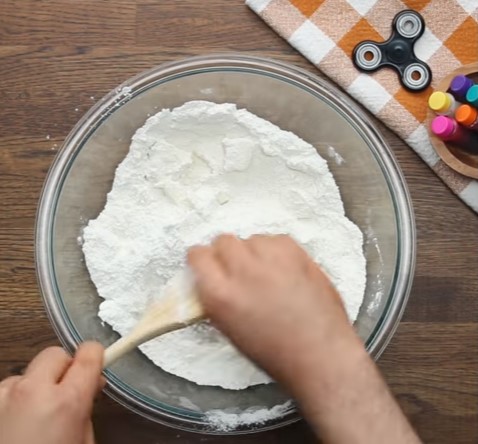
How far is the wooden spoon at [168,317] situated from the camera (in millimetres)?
726

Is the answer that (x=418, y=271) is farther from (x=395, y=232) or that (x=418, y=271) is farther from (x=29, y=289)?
(x=29, y=289)

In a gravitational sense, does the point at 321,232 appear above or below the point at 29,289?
above

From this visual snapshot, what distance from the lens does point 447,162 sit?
0.92 metres

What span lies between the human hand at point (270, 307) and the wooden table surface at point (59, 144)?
23 centimetres

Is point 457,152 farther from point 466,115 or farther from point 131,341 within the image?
point 131,341

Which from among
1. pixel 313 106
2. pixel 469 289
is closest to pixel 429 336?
pixel 469 289

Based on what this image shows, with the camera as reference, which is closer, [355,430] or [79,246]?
[355,430]

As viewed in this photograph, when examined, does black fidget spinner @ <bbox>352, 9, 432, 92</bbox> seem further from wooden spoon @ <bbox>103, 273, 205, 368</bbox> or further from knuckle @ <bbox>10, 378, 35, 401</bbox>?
knuckle @ <bbox>10, 378, 35, 401</bbox>

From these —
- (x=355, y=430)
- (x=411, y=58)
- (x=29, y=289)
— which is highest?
(x=411, y=58)

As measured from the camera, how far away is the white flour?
2.75 ft

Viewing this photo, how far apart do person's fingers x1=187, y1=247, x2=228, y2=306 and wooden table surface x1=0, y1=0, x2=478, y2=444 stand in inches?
11.0

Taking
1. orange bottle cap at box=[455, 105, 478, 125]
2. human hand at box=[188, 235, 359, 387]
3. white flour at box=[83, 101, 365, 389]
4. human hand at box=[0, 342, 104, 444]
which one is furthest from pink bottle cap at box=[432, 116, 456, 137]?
human hand at box=[0, 342, 104, 444]

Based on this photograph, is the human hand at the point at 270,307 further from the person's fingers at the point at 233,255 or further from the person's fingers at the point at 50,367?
the person's fingers at the point at 50,367

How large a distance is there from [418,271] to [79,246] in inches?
16.4
